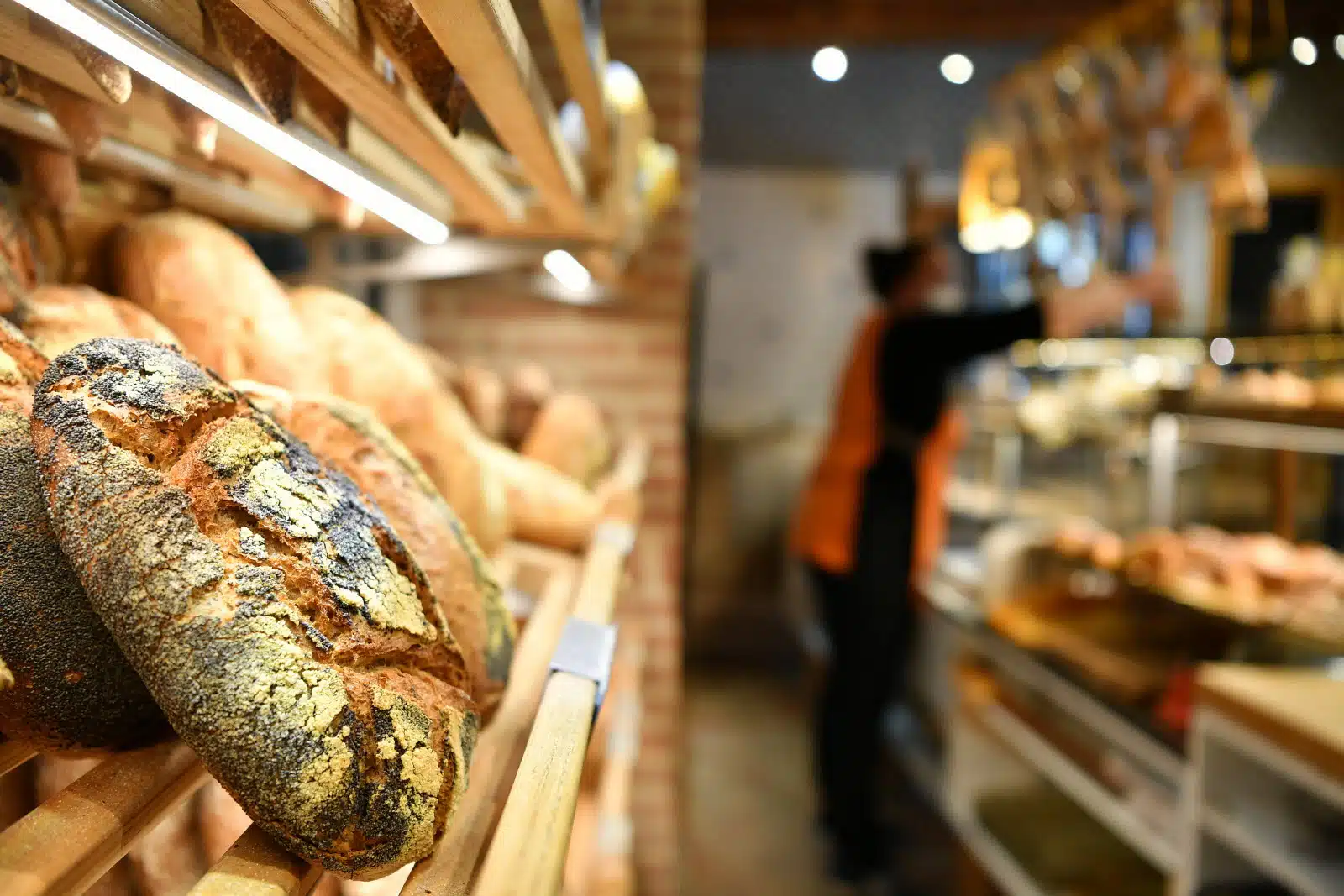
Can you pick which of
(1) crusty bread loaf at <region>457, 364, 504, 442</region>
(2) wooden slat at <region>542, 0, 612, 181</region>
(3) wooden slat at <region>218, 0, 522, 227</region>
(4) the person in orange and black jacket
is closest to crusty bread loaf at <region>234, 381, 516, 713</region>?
(3) wooden slat at <region>218, 0, 522, 227</region>

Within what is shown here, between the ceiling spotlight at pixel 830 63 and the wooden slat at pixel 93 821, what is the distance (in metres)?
4.46

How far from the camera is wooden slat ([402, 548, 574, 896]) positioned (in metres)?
0.44

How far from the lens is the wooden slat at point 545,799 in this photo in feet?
1.23

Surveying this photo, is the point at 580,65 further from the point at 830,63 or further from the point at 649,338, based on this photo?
the point at 830,63

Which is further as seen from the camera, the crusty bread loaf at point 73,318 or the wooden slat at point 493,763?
the crusty bread loaf at point 73,318

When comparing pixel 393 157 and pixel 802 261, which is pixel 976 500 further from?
pixel 393 157

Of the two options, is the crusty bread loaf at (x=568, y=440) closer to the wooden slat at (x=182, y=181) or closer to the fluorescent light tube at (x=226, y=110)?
the wooden slat at (x=182, y=181)

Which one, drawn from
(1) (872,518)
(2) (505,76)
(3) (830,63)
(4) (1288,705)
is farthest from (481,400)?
(3) (830,63)

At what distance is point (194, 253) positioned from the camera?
2.56 ft

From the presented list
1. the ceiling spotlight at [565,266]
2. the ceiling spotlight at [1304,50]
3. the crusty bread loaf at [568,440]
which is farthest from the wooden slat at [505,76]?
the ceiling spotlight at [1304,50]

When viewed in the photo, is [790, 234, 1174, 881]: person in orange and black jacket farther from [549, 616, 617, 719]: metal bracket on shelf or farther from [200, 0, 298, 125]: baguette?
[200, 0, 298, 125]: baguette

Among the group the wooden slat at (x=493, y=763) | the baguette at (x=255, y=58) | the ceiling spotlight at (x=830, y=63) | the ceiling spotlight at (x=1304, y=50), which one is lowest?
the wooden slat at (x=493, y=763)

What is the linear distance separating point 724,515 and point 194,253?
5015 millimetres

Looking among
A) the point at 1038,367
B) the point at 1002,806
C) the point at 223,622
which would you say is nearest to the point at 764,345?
the point at 1038,367
